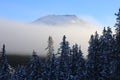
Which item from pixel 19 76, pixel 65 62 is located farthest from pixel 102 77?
pixel 19 76

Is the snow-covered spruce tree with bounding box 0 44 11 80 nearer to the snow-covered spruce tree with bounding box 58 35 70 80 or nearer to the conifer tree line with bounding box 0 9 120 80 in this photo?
the conifer tree line with bounding box 0 9 120 80

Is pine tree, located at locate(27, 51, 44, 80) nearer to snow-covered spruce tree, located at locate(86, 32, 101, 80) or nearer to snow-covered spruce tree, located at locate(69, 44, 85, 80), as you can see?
snow-covered spruce tree, located at locate(69, 44, 85, 80)

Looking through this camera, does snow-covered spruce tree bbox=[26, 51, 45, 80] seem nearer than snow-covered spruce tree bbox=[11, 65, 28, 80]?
Yes

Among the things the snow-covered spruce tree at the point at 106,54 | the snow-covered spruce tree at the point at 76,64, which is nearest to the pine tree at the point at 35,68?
the snow-covered spruce tree at the point at 76,64

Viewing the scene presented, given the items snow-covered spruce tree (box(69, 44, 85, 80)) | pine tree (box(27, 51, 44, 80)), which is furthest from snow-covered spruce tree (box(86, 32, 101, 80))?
pine tree (box(27, 51, 44, 80))

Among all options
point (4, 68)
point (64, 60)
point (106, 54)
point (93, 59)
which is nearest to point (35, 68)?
point (64, 60)

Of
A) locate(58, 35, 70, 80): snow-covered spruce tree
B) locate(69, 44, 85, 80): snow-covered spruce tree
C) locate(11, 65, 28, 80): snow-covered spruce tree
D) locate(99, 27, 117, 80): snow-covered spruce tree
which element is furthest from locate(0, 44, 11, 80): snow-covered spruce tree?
locate(99, 27, 117, 80): snow-covered spruce tree

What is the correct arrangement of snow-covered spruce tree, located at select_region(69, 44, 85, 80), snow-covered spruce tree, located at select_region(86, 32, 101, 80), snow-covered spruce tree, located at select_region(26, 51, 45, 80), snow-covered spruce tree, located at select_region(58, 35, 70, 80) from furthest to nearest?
snow-covered spruce tree, located at select_region(26, 51, 45, 80), snow-covered spruce tree, located at select_region(69, 44, 85, 80), snow-covered spruce tree, located at select_region(58, 35, 70, 80), snow-covered spruce tree, located at select_region(86, 32, 101, 80)

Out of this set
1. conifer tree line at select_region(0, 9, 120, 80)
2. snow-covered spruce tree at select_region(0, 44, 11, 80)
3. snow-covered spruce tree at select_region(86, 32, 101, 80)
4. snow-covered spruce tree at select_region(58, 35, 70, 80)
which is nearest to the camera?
conifer tree line at select_region(0, 9, 120, 80)

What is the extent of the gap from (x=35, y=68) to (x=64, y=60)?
205 inches

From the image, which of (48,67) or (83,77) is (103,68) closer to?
(83,77)

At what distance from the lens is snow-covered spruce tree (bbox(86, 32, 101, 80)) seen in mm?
59594

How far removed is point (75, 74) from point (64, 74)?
2.34 metres

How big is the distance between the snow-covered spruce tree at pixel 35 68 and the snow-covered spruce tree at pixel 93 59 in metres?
9.03
